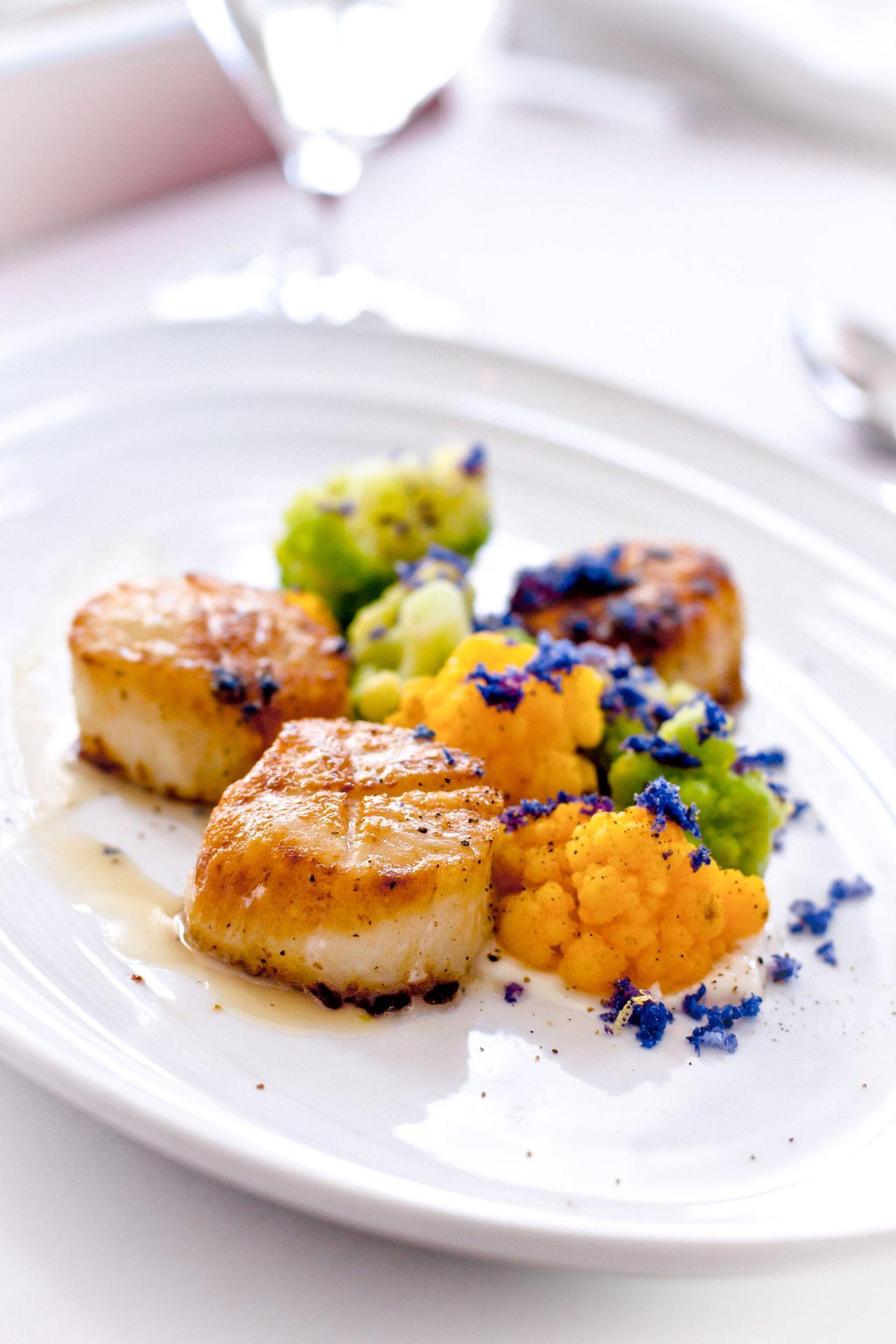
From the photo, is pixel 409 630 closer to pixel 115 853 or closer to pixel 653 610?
pixel 653 610

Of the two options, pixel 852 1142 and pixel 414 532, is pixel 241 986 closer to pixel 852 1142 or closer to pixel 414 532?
pixel 852 1142

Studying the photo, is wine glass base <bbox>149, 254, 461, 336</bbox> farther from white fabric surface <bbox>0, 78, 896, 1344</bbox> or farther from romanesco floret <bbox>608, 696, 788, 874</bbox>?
romanesco floret <bbox>608, 696, 788, 874</bbox>

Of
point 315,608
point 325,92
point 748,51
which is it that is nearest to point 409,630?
point 315,608

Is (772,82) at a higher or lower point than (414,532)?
higher

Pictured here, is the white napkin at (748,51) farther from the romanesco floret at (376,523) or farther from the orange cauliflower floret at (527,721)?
the orange cauliflower floret at (527,721)

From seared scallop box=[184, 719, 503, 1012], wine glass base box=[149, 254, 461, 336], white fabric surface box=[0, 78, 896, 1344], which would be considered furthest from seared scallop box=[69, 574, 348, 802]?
wine glass base box=[149, 254, 461, 336]

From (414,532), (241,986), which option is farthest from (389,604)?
(241,986)
